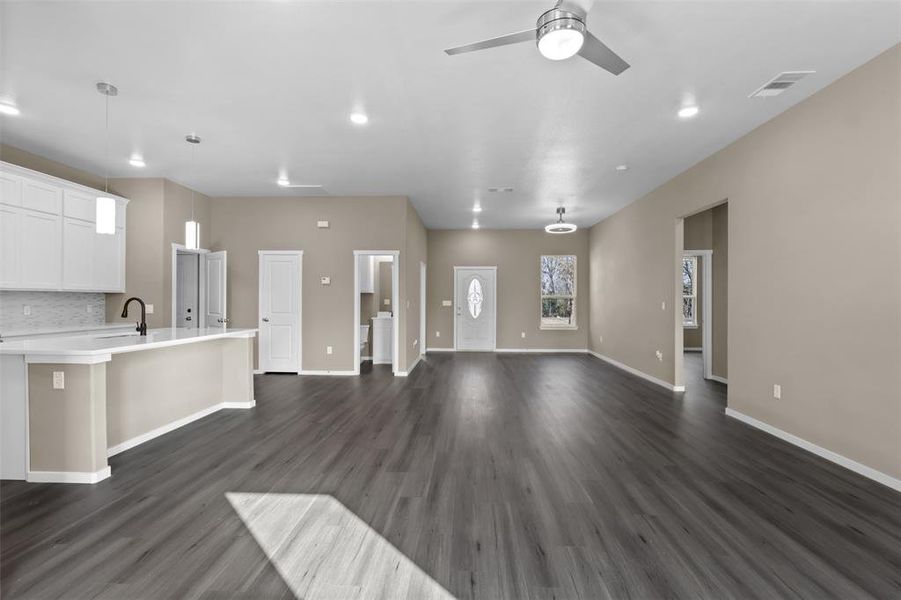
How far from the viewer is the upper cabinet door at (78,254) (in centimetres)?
466

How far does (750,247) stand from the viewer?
13.0 ft

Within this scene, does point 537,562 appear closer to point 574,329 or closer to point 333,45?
point 333,45

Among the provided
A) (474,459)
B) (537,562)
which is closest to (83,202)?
(474,459)

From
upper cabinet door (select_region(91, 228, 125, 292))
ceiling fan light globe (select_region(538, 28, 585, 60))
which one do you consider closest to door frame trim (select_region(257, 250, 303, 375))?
upper cabinet door (select_region(91, 228, 125, 292))

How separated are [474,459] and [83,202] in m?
5.79

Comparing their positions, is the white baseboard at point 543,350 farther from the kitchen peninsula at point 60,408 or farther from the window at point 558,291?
the kitchen peninsula at point 60,408

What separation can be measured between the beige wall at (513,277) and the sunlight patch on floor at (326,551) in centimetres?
725

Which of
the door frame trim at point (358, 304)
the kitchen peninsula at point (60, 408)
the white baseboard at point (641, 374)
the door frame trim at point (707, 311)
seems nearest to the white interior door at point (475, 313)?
the white baseboard at point (641, 374)

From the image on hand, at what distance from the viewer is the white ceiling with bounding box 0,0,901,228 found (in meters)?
2.36

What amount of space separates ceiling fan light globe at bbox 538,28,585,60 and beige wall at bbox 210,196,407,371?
4.47 m

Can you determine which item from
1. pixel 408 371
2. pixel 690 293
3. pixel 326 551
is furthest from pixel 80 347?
pixel 690 293

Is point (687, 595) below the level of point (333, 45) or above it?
below

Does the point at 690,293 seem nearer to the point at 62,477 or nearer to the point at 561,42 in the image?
the point at 561,42

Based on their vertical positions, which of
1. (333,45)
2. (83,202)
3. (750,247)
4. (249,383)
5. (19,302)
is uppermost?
(333,45)
